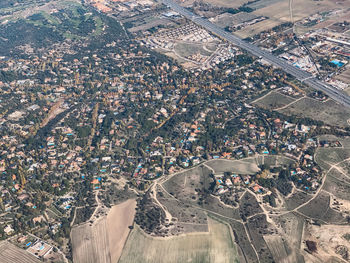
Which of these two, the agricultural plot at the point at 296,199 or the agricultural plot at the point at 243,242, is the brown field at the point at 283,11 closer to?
the agricultural plot at the point at 296,199

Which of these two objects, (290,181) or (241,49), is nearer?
(290,181)

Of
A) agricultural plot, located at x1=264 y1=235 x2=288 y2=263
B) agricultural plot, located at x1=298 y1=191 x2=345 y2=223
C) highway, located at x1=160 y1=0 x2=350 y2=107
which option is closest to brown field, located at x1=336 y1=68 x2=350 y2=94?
highway, located at x1=160 y1=0 x2=350 y2=107

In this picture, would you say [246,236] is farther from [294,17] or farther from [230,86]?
[294,17]

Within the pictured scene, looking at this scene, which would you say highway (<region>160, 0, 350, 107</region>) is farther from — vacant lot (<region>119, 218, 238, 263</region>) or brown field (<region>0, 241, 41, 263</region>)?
brown field (<region>0, 241, 41, 263</region>)

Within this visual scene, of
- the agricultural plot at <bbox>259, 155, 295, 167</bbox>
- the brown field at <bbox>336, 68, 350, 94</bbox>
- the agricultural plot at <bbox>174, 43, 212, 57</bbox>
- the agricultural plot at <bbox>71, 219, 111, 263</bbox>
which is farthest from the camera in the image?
the agricultural plot at <bbox>174, 43, 212, 57</bbox>

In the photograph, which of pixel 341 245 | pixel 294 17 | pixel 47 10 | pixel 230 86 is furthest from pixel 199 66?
pixel 47 10

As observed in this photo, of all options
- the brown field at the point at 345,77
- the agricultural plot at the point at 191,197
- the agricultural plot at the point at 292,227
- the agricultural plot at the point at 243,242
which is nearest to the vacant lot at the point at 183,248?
the agricultural plot at the point at 243,242
